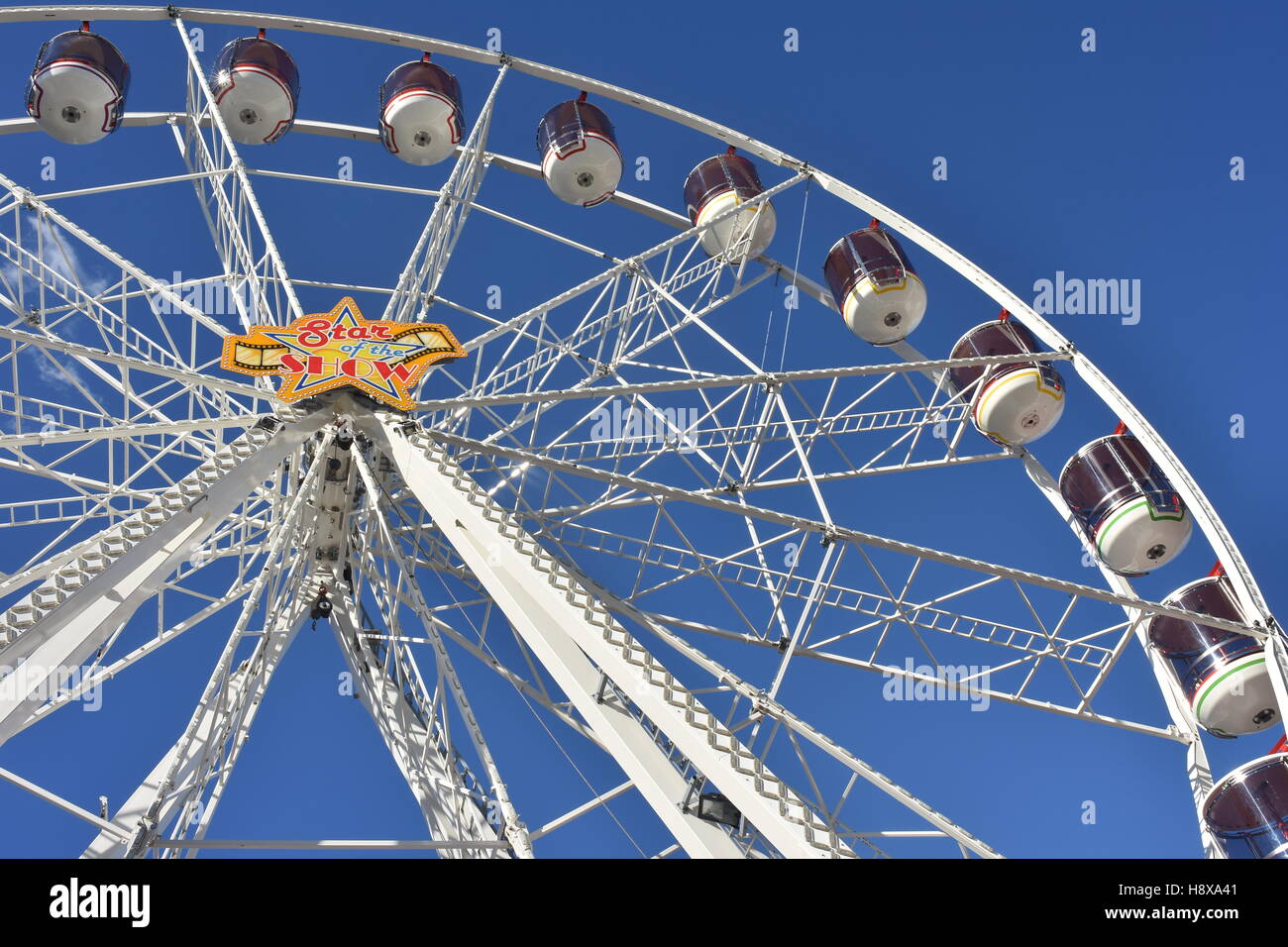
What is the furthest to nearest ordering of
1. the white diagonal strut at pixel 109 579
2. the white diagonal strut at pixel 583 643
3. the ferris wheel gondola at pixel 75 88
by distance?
1. the ferris wheel gondola at pixel 75 88
2. the white diagonal strut at pixel 109 579
3. the white diagonal strut at pixel 583 643

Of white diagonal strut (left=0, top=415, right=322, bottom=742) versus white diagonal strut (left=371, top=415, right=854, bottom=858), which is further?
white diagonal strut (left=0, top=415, right=322, bottom=742)

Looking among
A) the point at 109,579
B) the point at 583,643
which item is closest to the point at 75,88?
the point at 109,579

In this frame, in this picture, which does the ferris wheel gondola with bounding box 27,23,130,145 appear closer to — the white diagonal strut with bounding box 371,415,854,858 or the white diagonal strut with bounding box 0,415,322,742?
the white diagonal strut with bounding box 0,415,322,742

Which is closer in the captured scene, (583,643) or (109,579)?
(583,643)

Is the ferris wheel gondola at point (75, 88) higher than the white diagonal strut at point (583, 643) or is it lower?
higher

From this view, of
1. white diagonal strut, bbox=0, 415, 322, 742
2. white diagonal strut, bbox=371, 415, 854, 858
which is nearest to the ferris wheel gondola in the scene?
white diagonal strut, bbox=0, 415, 322, 742

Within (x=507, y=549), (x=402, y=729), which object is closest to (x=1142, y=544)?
(x=507, y=549)

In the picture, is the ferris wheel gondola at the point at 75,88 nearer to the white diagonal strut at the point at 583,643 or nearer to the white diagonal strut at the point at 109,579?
the white diagonal strut at the point at 109,579

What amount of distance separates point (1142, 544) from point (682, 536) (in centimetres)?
540

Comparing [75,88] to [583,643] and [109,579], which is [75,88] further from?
[583,643]

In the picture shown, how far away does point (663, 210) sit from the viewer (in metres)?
19.0

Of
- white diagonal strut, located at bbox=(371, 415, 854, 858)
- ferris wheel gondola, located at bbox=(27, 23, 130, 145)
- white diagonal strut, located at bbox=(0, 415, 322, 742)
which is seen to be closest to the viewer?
white diagonal strut, located at bbox=(371, 415, 854, 858)

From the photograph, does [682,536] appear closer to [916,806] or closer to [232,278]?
[916,806]

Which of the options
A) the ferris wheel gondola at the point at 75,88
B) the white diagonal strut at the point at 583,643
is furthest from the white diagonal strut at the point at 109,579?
the ferris wheel gondola at the point at 75,88
